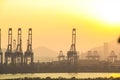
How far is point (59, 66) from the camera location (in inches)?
6073

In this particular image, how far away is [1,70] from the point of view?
13388 cm

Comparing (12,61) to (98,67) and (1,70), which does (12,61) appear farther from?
(98,67)

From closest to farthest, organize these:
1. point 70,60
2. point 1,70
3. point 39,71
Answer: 1. point 1,70
2. point 39,71
3. point 70,60

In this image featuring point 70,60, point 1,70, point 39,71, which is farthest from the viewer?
point 70,60

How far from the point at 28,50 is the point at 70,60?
13143 mm

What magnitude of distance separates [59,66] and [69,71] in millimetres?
6069

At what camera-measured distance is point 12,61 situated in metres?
149

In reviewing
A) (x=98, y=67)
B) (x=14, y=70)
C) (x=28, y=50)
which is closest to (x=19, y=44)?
(x=28, y=50)

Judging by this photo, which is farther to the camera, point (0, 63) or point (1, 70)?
point (0, 63)

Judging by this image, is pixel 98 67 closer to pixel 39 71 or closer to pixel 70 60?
pixel 70 60

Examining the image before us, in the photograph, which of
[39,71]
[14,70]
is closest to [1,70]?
[14,70]

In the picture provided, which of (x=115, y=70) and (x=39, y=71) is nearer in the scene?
(x=39, y=71)

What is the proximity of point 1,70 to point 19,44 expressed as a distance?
17.0 meters

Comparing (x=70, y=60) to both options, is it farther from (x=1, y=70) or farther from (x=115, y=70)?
(x=1, y=70)
